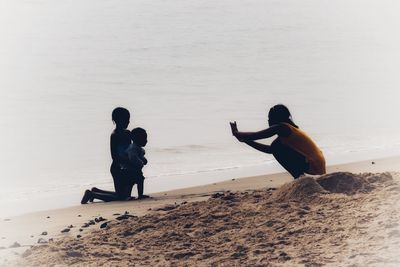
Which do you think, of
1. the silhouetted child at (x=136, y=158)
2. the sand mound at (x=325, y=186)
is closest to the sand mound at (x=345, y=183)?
the sand mound at (x=325, y=186)

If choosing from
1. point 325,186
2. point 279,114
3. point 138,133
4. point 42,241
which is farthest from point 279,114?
point 42,241

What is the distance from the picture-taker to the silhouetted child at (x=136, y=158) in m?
8.28

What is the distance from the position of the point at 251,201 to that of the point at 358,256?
7.60ft

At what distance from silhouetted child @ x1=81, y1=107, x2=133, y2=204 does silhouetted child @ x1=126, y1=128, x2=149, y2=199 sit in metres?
0.06

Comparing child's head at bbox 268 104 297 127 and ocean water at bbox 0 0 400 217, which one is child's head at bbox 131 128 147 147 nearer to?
ocean water at bbox 0 0 400 217

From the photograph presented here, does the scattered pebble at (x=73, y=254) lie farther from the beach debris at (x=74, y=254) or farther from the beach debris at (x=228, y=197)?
the beach debris at (x=228, y=197)

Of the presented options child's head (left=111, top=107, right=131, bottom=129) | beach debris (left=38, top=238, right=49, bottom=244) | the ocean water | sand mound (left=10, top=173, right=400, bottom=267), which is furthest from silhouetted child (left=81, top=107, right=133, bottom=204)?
beach debris (left=38, top=238, right=49, bottom=244)

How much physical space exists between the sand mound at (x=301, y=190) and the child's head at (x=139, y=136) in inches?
78.1

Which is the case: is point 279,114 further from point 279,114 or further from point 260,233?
point 260,233

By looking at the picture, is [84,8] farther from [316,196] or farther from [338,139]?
[316,196]

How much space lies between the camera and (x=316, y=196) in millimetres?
6645

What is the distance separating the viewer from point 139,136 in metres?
8.34

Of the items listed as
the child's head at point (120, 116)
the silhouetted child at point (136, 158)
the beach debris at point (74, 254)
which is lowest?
the beach debris at point (74, 254)

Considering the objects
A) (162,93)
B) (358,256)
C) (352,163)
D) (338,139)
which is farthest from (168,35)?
(358,256)
